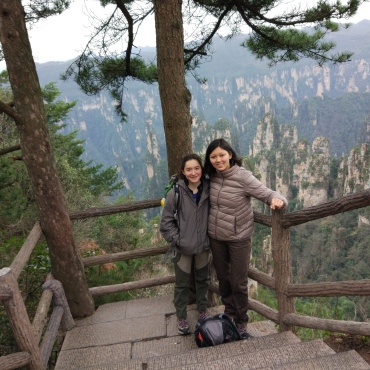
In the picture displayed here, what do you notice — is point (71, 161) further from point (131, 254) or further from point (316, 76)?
point (316, 76)

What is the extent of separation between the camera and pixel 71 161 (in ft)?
47.4

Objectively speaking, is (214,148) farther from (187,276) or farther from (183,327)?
(183,327)

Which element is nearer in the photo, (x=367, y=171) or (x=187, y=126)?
(x=187, y=126)

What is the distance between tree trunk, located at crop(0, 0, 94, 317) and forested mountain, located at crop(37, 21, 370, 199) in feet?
247

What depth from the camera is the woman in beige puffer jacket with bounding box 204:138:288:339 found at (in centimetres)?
242

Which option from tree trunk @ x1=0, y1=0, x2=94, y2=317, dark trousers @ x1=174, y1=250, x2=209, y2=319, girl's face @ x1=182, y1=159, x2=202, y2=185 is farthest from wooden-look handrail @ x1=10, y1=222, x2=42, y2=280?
girl's face @ x1=182, y1=159, x2=202, y2=185

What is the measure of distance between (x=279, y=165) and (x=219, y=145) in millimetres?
57342

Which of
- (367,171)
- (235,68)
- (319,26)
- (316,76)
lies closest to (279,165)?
(367,171)

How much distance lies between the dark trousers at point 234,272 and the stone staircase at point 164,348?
251 mm

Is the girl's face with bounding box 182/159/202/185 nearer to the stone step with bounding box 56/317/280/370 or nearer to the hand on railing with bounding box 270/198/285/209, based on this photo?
the hand on railing with bounding box 270/198/285/209

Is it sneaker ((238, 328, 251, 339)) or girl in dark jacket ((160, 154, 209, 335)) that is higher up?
girl in dark jacket ((160, 154, 209, 335))

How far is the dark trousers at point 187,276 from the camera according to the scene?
9.16 ft

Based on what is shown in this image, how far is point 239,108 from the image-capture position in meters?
127

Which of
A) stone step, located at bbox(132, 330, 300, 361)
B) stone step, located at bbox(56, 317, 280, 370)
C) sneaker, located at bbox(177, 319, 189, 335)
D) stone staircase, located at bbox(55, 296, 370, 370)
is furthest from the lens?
sneaker, located at bbox(177, 319, 189, 335)
